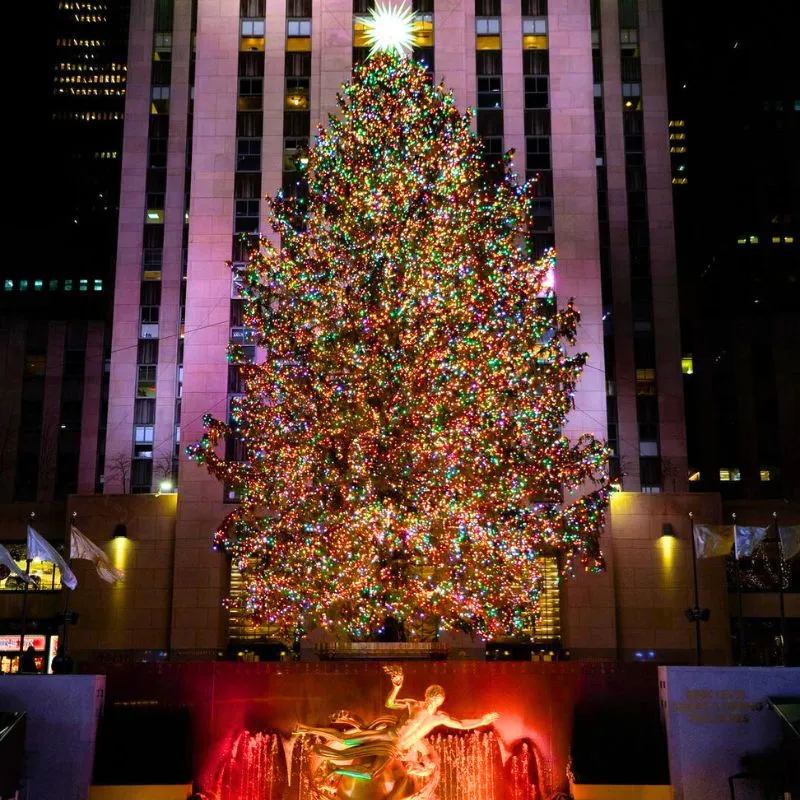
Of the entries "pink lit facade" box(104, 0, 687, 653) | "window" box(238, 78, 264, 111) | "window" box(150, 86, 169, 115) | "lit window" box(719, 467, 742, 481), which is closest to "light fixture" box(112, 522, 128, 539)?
"pink lit facade" box(104, 0, 687, 653)

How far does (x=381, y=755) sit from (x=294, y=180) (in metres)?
30.1

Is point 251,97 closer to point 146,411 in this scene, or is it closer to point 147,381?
point 147,381

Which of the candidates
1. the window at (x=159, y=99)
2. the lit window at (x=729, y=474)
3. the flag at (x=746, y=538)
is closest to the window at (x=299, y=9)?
the window at (x=159, y=99)

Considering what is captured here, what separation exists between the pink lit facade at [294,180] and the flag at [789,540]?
47.1 feet

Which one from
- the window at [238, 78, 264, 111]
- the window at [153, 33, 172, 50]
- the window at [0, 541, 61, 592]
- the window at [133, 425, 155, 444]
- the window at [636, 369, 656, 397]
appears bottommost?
the window at [0, 541, 61, 592]

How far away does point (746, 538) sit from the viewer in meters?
25.5

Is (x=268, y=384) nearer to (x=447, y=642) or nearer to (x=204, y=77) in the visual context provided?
(x=447, y=642)

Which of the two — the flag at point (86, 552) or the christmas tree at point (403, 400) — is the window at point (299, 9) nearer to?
the christmas tree at point (403, 400)

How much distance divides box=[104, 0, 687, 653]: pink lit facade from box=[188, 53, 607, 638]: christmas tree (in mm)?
9695

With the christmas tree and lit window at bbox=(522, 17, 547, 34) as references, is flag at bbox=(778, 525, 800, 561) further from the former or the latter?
lit window at bbox=(522, 17, 547, 34)

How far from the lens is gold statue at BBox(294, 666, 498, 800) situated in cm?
1800

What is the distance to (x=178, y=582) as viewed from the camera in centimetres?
4000

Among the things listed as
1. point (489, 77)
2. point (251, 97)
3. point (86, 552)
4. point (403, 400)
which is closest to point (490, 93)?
point (489, 77)

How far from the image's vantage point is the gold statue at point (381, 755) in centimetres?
1800
